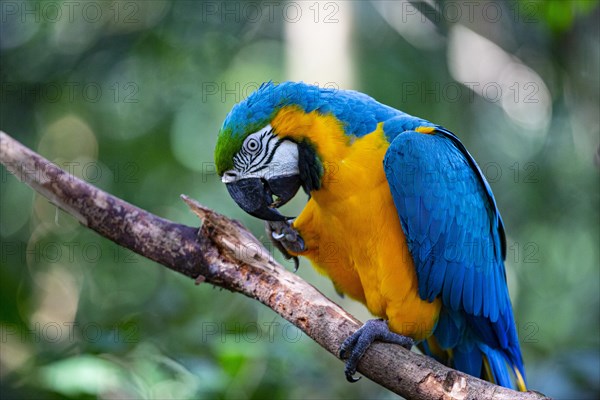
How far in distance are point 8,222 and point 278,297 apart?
13.3 ft

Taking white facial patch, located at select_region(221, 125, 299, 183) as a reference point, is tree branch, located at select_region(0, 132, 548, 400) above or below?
below

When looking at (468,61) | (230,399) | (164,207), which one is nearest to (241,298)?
(164,207)

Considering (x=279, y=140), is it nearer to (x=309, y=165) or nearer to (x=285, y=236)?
(x=309, y=165)

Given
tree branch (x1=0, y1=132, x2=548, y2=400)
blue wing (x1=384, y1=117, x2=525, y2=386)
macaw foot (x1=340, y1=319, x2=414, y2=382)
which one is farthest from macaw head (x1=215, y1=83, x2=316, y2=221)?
macaw foot (x1=340, y1=319, x2=414, y2=382)

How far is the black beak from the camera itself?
2699 millimetres

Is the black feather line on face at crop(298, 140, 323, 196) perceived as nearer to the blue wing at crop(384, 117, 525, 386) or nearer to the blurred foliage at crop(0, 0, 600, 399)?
the blue wing at crop(384, 117, 525, 386)

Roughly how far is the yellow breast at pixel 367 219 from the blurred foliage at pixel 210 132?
53.9 inches

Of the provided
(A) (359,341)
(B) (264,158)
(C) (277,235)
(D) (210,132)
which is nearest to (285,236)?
(C) (277,235)

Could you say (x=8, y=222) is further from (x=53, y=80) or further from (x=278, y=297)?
(x=278, y=297)

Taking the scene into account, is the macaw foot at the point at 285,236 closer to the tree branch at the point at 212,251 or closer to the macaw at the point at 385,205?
the macaw at the point at 385,205

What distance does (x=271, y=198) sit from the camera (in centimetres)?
276

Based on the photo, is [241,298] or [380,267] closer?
[380,267]

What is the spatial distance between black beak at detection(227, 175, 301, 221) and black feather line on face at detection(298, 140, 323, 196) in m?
0.06

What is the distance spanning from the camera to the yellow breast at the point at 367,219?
8.84 ft
